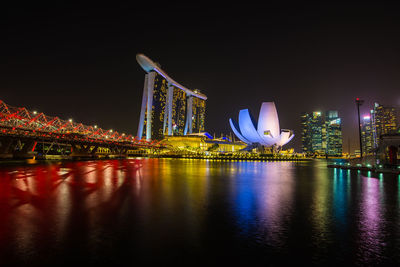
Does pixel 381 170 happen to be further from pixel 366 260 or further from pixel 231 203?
pixel 366 260

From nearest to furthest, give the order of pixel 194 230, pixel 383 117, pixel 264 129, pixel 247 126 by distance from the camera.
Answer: pixel 194 230, pixel 383 117, pixel 264 129, pixel 247 126

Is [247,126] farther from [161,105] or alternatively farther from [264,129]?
[161,105]

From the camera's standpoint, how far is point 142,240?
15.1 feet

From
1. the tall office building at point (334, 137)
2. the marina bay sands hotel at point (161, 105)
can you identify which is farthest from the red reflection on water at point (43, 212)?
the tall office building at point (334, 137)

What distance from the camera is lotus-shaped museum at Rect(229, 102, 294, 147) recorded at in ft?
255

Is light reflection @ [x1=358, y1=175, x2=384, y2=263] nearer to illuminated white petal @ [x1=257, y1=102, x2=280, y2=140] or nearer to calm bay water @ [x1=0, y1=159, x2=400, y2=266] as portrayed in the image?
calm bay water @ [x1=0, y1=159, x2=400, y2=266]

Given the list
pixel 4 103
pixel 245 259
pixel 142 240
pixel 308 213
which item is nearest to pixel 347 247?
pixel 245 259

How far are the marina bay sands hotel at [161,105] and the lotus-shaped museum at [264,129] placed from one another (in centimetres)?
2702

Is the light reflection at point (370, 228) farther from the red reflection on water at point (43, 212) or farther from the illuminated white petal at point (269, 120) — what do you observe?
the illuminated white petal at point (269, 120)

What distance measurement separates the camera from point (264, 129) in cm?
7912

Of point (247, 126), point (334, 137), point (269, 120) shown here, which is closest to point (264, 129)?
point (269, 120)

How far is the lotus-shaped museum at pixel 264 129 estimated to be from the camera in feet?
255

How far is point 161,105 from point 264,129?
35.2 m

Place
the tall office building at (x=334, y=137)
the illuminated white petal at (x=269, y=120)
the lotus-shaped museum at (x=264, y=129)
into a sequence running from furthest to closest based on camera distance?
the tall office building at (x=334, y=137) → the lotus-shaped museum at (x=264, y=129) → the illuminated white petal at (x=269, y=120)
